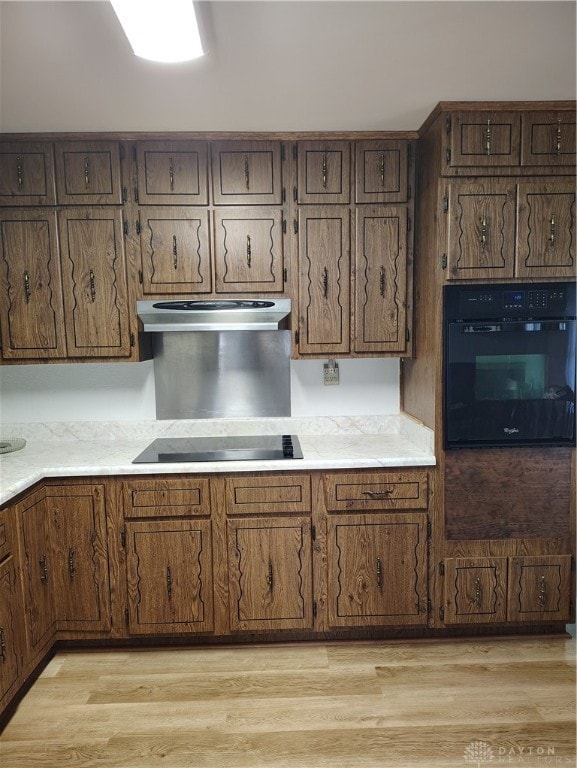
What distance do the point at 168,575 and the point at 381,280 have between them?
1861 millimetres

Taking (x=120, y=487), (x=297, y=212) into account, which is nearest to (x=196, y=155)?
(x=297, y=212)

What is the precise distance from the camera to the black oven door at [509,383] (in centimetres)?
241

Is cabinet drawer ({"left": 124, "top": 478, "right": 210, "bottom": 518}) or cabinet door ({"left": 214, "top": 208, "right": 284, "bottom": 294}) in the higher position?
cabinet door ({"left": 214, "top": 208, "right": 284, "bottom": 294})

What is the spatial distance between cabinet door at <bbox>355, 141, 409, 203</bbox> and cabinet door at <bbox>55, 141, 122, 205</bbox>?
1.25 meters

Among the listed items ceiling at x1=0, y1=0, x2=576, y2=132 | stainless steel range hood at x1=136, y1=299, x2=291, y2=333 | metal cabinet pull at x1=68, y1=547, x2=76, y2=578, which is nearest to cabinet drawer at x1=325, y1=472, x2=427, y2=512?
stainless steel range hood at x1=136, y1=299, x2=291, y2=333

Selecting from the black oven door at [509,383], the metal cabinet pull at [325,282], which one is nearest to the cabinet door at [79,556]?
the metal cabinet pull at [325,282]

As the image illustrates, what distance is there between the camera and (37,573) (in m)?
2.33

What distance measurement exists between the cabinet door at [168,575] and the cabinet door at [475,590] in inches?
47.0

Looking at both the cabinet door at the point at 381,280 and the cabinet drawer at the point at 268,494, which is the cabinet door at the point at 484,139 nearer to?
the cabinet door at the point at 381,280

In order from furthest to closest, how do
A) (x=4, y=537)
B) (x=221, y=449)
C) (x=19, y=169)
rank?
(x=221, y=449) < (x=19, y=169) < (x=4, y=537)

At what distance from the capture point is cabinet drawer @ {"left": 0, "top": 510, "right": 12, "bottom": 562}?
205cm

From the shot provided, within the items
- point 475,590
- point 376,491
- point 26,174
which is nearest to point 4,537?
point 376,491

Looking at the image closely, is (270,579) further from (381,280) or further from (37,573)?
(381,280)

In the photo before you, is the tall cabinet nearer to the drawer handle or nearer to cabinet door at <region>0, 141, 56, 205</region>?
the drawer handle
